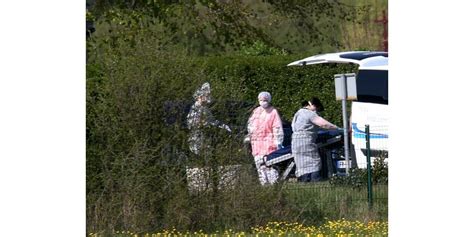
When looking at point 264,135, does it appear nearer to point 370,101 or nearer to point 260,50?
point 370,101

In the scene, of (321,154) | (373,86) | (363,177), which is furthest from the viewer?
(373,86)

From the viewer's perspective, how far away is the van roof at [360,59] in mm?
17766

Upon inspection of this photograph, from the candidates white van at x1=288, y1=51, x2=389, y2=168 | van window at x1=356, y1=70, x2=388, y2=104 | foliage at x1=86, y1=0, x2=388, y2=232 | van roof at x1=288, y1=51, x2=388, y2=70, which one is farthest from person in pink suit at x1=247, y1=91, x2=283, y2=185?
van roof at x1=288, y1=51, x2=388, y2=70

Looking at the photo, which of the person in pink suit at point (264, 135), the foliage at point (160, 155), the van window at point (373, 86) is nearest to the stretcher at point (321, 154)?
the person in pink suit at point (264, 135)

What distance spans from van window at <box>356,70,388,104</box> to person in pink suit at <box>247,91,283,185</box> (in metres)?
2.93

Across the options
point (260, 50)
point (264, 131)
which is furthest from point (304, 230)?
point (260, 50)

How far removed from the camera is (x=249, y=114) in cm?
1130

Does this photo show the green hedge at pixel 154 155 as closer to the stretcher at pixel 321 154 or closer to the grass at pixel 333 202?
the grass at pixel 333 202

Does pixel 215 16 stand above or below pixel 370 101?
above

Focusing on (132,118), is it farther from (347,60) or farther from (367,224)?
(347,60)

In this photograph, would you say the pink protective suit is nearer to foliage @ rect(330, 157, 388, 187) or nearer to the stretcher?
the stretcher

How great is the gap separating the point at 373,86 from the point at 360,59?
2540 mm

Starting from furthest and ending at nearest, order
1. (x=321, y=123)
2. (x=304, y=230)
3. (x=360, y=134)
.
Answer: (x=360, y=134) → (x=321, y=123) → (x=304, y=230)

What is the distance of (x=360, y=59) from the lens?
19672 mm
